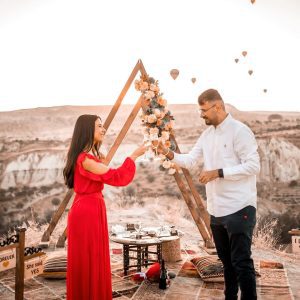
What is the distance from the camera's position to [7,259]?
357cm

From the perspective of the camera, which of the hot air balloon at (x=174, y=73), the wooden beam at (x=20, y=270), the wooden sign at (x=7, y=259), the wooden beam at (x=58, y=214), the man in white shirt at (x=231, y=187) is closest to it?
the man in white shirt at (x=231, y=187)

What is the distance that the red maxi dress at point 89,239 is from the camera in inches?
127

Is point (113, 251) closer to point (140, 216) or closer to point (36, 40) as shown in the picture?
point (140, 216)

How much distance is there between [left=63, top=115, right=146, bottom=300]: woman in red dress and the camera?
127 inches

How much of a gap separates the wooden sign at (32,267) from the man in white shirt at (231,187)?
2.03 meters

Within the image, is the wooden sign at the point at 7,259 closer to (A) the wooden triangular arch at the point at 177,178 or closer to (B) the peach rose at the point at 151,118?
(B) the peach rose at the point at 151,118

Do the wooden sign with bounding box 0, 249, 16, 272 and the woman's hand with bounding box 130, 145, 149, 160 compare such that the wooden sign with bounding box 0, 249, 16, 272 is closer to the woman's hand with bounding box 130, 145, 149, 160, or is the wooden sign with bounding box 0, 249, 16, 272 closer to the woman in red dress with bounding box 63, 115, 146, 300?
the woman in red dress with bounding box 63, 115, 146, 300

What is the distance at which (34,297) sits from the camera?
441 centimetres

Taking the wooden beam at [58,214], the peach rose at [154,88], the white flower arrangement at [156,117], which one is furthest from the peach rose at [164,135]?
the wooden beam at [58,214]

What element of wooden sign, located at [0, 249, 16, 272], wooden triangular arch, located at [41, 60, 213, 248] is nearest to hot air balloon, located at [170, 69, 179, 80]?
wooden triangular arch, located at [41, 60, 213, 248]

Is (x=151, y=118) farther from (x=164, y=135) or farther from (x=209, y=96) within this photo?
(x=209, y=96)

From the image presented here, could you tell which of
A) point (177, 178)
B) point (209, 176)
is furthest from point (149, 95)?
point (177, 178)

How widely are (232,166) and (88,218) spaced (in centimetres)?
146

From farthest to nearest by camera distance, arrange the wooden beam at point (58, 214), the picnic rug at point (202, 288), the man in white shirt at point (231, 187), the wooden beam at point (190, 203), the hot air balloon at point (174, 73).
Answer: the hot air balloon at point (174, 73)
the wooden beam at point (58, 214)
the wooden beam at point (190, 203)
the picnic rug at point (202, 288)
the man in white shirt at point (231, 187)
